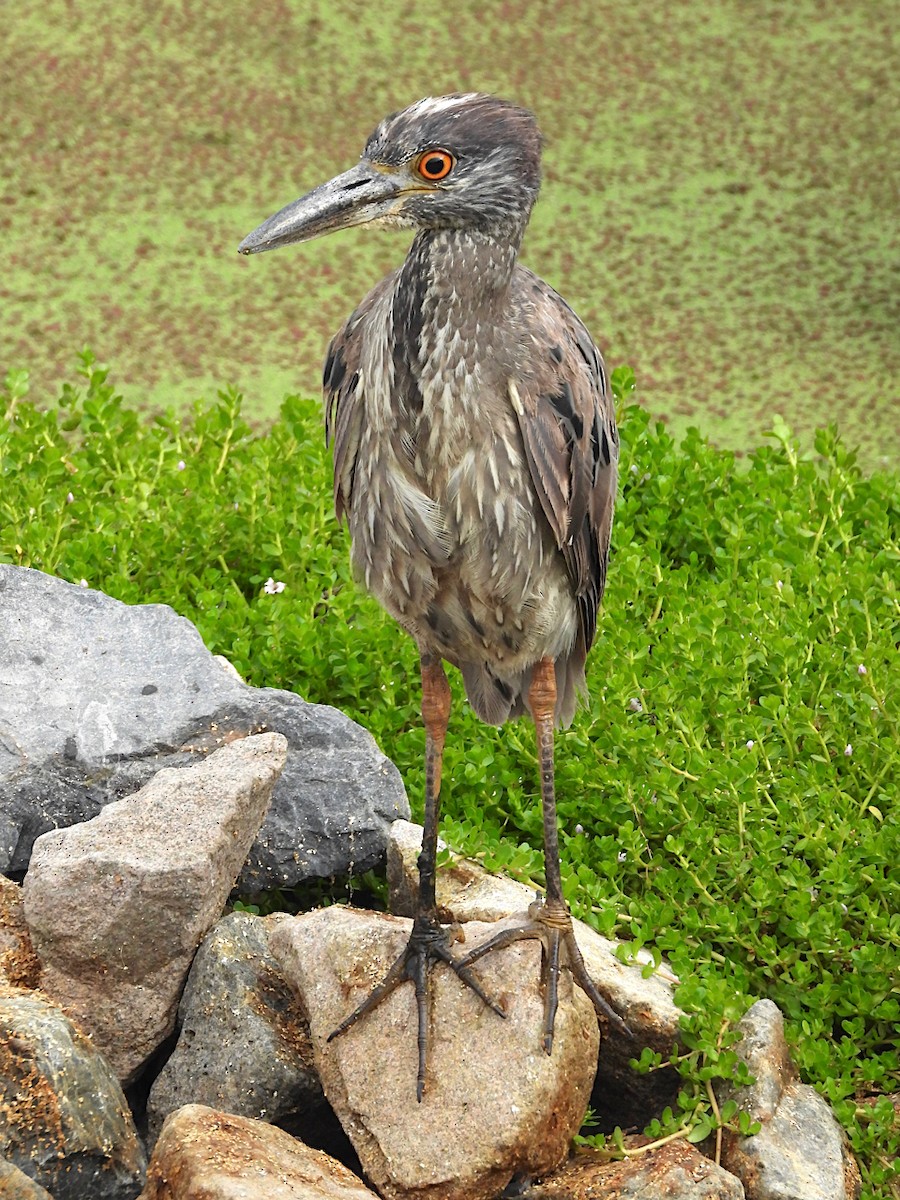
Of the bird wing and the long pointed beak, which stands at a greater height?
the long pointed beak

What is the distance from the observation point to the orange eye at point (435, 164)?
2.20m

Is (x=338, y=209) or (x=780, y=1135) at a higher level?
(x=338, y=209)

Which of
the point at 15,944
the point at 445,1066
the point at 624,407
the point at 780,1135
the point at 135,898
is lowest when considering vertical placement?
the point at 780,1135

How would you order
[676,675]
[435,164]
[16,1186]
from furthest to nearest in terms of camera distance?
[676,675] < [435,164] < [16,1186]

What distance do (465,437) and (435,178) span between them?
370 millimetres

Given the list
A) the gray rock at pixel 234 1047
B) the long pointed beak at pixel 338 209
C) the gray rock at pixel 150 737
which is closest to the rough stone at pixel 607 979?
the gray rock at pixel 150 737

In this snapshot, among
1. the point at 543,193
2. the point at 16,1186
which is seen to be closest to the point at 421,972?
the point at 16,1186

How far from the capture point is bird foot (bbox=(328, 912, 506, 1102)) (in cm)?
240

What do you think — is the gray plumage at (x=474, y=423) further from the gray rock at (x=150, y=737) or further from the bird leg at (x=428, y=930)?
the gray rock at (x=150, y=737)

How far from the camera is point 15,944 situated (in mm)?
2504

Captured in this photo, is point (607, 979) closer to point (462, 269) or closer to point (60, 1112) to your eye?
point (60, 1112)

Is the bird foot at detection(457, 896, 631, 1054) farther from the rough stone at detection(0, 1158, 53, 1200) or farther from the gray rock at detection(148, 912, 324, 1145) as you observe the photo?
the rough stone at detection(0, 1158, 53, 1200)

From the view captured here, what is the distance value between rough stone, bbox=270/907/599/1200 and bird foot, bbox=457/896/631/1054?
18 mm

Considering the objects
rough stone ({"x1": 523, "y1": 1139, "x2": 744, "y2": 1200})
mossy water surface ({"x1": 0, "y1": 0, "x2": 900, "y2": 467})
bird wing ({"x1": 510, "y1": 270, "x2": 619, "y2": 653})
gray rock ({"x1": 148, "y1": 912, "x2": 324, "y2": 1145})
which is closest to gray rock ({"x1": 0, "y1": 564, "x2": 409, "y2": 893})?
gray rock ({"x1": 148, "y1": 912, "x2": 324, "y2": 1145})
